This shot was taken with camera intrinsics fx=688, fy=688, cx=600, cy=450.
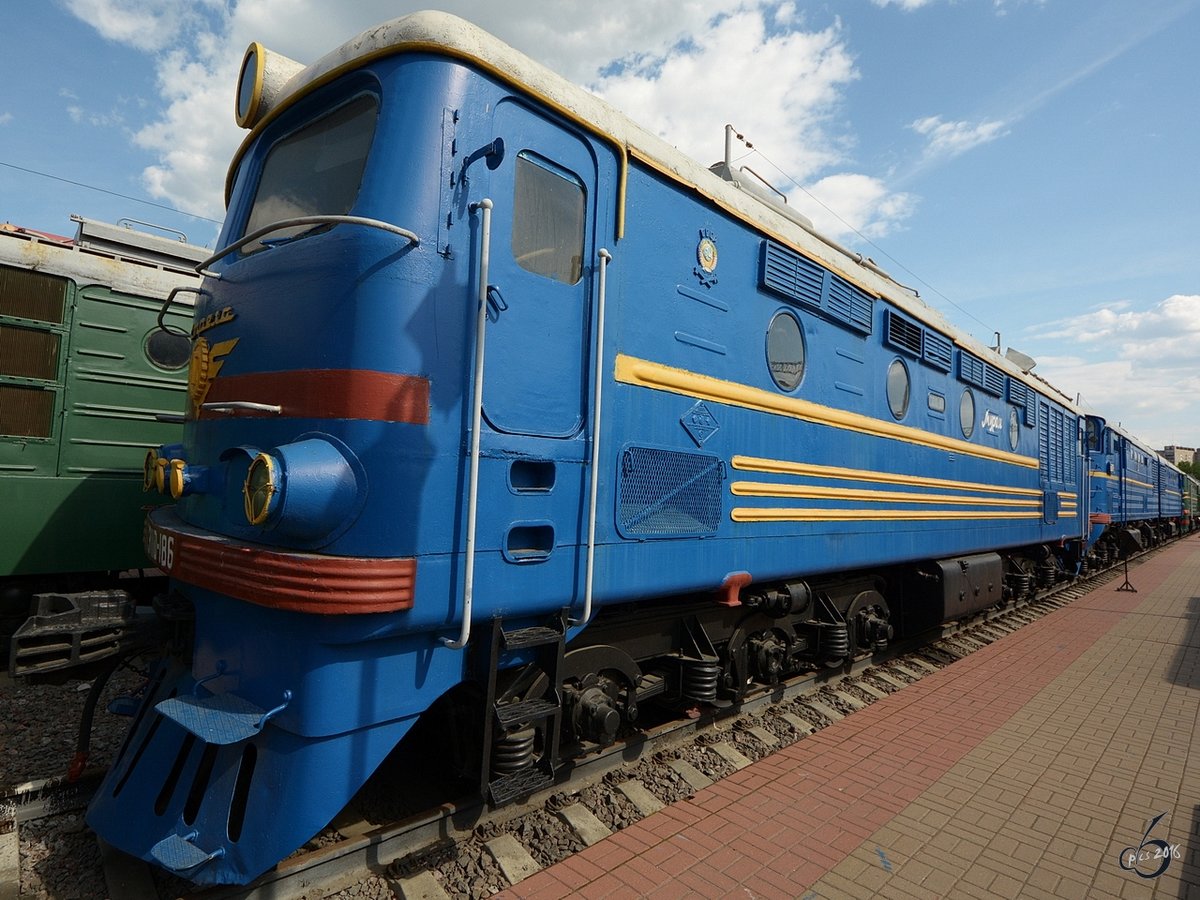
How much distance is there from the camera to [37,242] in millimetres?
5676

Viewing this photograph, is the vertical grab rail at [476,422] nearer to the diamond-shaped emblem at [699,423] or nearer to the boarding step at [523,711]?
the boarding step at [523,711]

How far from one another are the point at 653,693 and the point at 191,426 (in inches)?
118

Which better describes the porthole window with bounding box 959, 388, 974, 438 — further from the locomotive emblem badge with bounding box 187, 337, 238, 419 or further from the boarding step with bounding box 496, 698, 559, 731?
the locomotive emblem badge with bounding box 187, 337, 238, 419

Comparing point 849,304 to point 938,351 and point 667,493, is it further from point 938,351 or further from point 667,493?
point 667,493

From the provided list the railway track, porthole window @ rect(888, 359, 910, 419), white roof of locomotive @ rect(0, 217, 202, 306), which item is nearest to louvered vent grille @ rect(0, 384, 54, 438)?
white roof of locomotive @ rect(0, 217, 202, 306)

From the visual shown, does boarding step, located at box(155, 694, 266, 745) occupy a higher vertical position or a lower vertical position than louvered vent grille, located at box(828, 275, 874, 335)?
lower

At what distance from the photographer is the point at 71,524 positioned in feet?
18.1

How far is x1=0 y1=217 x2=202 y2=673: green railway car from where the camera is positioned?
213 inches

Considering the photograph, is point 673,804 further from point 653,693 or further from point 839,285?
point 839,285

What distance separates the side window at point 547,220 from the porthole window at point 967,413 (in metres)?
6.17

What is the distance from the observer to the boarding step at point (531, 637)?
9.78ft

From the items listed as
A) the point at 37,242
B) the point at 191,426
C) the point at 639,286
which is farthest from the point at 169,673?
the point at 37,242

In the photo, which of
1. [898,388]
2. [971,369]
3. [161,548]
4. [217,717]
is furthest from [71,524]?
[971,369]

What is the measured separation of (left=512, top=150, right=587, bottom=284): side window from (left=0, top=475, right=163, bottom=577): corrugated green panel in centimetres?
415
